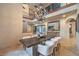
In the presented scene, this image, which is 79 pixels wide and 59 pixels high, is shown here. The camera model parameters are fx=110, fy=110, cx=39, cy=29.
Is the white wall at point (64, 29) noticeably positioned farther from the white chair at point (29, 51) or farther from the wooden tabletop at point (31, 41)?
the white chair at point (29, 51)

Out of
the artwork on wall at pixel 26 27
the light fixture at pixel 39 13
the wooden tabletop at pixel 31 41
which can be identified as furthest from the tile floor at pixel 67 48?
the light fixture at pixel 39 13

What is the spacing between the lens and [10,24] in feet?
6.70

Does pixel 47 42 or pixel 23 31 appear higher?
pixel 23 31

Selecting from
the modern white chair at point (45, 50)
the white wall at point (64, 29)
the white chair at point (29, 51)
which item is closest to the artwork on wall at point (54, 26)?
the white wall at point (64, 29)

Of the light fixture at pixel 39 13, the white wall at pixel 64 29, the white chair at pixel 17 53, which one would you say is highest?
the light fixture at pixel 39 13

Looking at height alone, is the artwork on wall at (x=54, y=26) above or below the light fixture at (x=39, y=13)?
below

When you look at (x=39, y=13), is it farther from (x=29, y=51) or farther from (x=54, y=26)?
(x=29, y=51)

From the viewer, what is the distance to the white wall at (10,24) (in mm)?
2021

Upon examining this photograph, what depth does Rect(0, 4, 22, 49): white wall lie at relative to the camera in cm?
202

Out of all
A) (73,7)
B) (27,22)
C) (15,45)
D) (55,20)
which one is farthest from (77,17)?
(15,45)

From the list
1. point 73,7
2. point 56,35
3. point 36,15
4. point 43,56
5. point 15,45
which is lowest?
point 43,56

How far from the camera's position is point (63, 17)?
207 centimetres

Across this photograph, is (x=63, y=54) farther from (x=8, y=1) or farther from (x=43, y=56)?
(x=8, y=1)

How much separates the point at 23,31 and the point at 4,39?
1.24 feet
